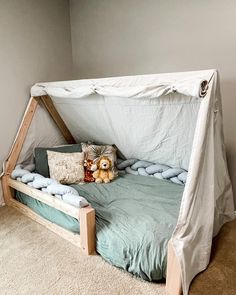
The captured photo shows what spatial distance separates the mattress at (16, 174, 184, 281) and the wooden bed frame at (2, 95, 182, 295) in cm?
7

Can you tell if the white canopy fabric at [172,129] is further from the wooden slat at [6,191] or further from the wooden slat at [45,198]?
the wooden slat at [45,198]

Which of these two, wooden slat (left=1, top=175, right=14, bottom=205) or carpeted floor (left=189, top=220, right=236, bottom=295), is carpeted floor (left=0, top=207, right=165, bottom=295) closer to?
carpeted floor (left=189, top=220, right=236, bottom=295)

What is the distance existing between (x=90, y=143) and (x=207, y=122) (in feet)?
5.78

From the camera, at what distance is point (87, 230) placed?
→ 6.01ft

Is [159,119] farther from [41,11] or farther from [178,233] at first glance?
[41,11]

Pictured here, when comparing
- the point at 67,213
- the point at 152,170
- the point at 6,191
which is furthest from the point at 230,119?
the point at 6,191

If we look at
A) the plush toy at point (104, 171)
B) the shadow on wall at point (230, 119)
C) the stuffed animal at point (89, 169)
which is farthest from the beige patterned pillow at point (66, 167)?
the shadow on wall at point (230, 119)

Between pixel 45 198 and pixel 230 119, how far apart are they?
1.88 meters

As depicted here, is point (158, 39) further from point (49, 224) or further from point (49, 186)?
point (49, 224)

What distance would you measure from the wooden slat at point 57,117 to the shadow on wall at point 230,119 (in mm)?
1880

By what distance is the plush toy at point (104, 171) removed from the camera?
2.69 metres

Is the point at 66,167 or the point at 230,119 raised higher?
the point at 230,119

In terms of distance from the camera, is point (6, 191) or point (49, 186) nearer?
point (49, 186)

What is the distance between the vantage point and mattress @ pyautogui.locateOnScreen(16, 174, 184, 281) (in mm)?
1619
